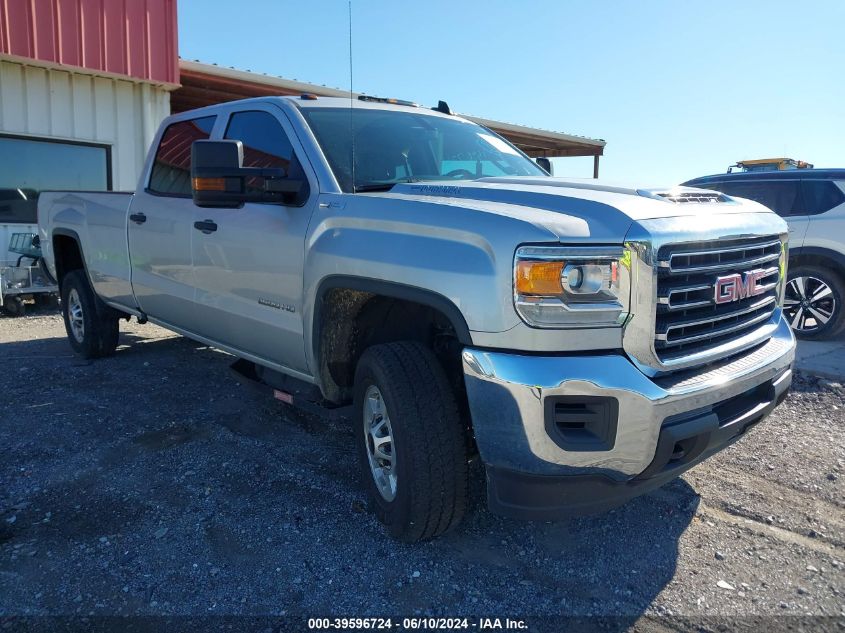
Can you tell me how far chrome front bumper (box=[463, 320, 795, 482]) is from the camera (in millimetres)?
2320

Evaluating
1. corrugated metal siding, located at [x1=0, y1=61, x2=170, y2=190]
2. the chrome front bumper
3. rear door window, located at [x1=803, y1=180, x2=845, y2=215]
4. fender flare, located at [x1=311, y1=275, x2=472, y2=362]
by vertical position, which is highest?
corrugated metal siding, located at [x1=0, y1=61, x2=170, y2=190]

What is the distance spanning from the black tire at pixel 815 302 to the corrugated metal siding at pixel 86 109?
9.81 metres

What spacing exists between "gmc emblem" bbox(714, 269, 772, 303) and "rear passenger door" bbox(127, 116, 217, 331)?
127 inches

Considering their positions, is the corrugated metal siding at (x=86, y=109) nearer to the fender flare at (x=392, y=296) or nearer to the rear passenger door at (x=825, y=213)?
the fender flare at (x=392, y=296)

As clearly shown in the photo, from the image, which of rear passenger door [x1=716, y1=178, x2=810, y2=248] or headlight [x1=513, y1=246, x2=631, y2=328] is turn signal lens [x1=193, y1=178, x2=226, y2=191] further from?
rear passenger door [x1=716, y1=178, x2=810, y2=248]

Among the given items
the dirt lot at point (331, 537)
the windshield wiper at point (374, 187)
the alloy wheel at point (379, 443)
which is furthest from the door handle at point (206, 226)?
the alloy wheel at point (379, 443)

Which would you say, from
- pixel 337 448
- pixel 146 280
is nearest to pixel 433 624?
pixel 337 448

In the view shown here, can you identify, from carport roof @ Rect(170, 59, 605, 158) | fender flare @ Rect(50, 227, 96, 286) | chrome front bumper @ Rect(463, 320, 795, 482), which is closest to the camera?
chrome front bumper @ Rect(463, 320, 795, 482)

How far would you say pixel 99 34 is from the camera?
1002 centimetres

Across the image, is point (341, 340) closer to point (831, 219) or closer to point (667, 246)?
point (667, 246)

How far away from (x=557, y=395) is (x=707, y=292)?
844 millimetres

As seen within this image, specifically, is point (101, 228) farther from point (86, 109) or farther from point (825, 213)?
point (825, 213)

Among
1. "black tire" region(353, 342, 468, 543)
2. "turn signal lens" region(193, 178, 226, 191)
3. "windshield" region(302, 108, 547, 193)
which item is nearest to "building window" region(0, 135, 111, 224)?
"windshield" region(302, 108, 547, 193)

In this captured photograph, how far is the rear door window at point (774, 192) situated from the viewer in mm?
7695
